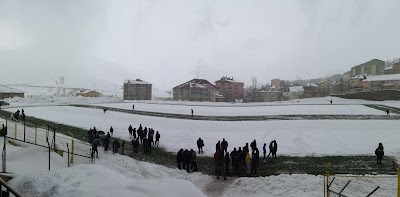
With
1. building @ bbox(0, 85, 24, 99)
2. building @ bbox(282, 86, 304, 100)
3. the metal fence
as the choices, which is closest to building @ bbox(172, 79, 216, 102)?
building @ bbox(282, 86, 304, 100)

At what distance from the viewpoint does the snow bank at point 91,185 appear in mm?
8875

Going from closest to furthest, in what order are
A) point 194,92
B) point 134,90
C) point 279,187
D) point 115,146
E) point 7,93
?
point 279,187, point 115,146, point 7,93, point 194,92, point 134,90

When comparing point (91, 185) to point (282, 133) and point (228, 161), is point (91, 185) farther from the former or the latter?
point (282, 133)

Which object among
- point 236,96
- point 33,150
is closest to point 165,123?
point 33,150

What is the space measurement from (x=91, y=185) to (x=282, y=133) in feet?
78.8

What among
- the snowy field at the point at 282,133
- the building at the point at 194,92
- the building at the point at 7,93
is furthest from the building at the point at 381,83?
the building at the point at 7,93

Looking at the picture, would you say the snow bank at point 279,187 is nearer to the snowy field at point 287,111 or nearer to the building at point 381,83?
the snowy field at point 287,111

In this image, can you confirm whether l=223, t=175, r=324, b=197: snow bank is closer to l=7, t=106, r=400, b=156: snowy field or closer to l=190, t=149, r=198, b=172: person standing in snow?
l=190, t=149, r=198, b=172: person standing in snow

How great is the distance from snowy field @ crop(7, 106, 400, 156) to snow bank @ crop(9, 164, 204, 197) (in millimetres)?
14018

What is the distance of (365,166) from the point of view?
64.1 ft

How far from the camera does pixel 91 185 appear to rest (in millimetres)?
9477

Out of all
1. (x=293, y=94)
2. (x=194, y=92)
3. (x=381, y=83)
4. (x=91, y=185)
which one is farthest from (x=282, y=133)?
(x=293, y=94)

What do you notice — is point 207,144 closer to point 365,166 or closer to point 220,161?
point 220,161

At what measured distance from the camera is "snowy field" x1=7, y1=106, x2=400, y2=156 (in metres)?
25.3
